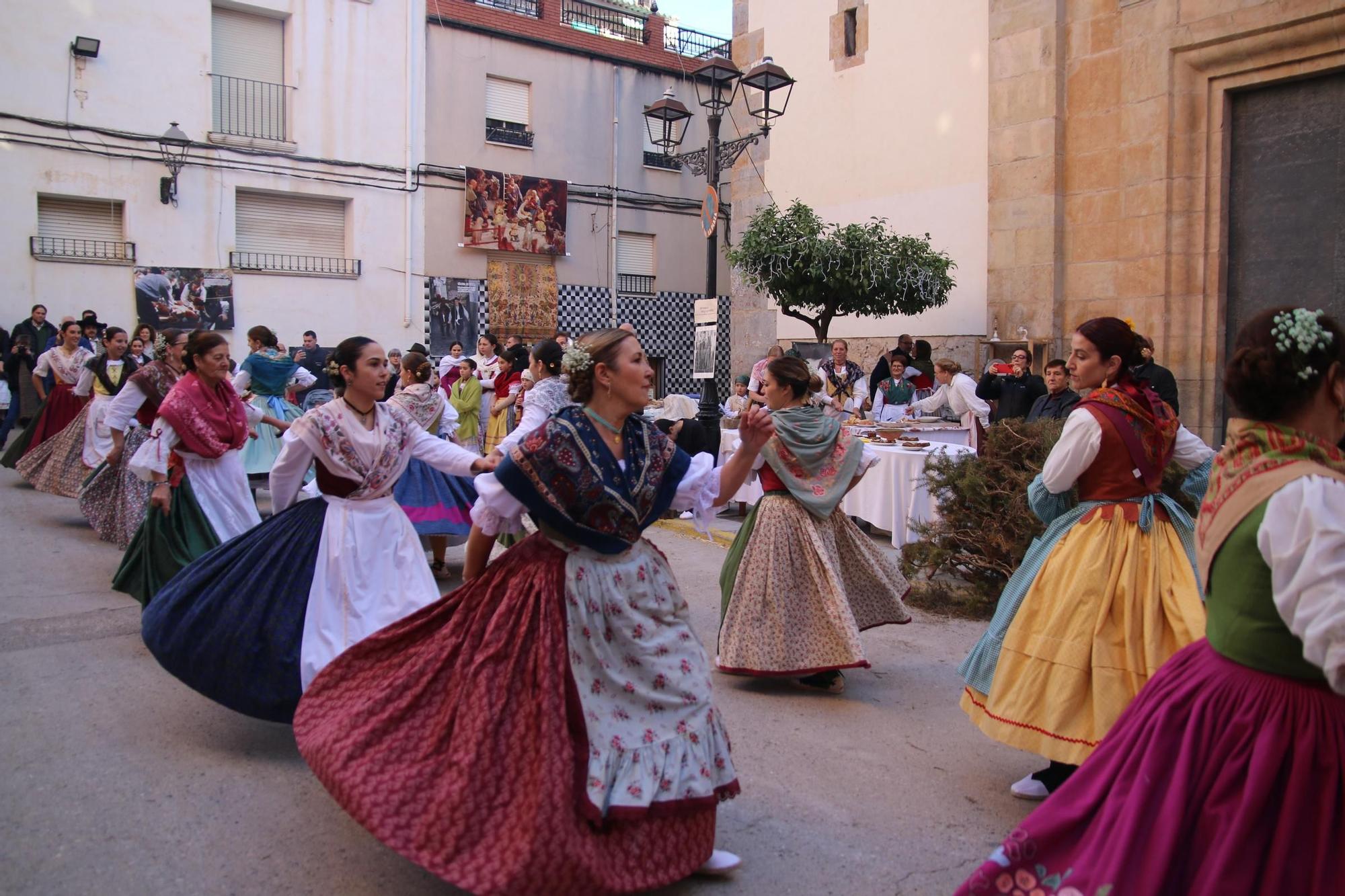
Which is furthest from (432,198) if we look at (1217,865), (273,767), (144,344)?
(1217,865)

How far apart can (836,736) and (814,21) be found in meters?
13.3

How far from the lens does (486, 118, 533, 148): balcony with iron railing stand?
20.1 meters

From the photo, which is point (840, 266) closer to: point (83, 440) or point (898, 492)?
point (898, 492)

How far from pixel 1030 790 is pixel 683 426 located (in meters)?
3.21

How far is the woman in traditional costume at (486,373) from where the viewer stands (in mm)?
11703

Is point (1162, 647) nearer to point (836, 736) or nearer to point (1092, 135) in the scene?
point (836, 736)

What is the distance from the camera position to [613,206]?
21859 mm

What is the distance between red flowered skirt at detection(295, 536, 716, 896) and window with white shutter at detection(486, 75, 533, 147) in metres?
18.5

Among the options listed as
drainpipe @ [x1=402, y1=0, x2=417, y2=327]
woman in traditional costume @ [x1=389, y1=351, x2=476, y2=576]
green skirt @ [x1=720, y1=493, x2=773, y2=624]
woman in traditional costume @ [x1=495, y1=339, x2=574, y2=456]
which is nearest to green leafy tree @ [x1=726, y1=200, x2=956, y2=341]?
woman in traditional costume @ [x1=389, y1=351, x2=476, y2=576]

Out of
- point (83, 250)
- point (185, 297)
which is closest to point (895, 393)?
point (185, 297)

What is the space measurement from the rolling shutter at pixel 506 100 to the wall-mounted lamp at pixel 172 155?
5.60m

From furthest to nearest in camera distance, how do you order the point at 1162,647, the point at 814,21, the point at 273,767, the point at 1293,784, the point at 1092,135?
the point at 814,21 < the point at 1092,135 < the point at 273,767 < the point at 1162,647 < the point at 1293,784

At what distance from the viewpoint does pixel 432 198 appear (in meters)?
19.6

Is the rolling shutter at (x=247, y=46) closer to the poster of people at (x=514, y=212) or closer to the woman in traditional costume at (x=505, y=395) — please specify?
the poster of people at (x=514, y=212)
